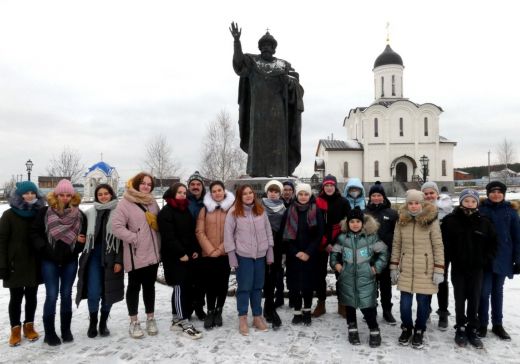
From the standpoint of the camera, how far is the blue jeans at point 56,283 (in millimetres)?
4039

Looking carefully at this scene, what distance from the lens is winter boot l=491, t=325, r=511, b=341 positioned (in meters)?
4.13

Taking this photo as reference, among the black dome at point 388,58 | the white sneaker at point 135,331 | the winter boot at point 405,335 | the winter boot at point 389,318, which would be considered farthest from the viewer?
the black dome at point 388,58

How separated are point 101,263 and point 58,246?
0.49 m

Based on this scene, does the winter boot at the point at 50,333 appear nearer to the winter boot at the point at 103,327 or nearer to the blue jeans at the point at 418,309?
the winter boot at the point at 103,327

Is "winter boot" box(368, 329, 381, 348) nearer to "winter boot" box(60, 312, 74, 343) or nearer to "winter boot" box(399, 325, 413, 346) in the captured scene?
"winter boot" box(399, 325, 413, 346)

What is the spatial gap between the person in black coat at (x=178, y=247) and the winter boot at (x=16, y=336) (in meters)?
1.66

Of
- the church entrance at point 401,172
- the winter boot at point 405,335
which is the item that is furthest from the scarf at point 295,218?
the church entrance at point 401,172

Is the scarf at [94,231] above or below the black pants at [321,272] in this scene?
above

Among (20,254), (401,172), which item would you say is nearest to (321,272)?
(20,254)

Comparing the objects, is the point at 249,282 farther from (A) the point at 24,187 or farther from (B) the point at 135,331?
(A) the point at 24,187

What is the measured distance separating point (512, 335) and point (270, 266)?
2.92 m

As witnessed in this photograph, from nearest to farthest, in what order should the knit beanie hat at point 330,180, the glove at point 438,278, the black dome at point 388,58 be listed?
the glove at point 438,278 → the knit beanie hat at point 330,180 → the black dome at point 388,58

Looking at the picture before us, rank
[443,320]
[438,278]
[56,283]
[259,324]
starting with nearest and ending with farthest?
[438,278], [56,283], [259,324], [443,320]

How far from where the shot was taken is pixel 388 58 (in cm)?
4662
